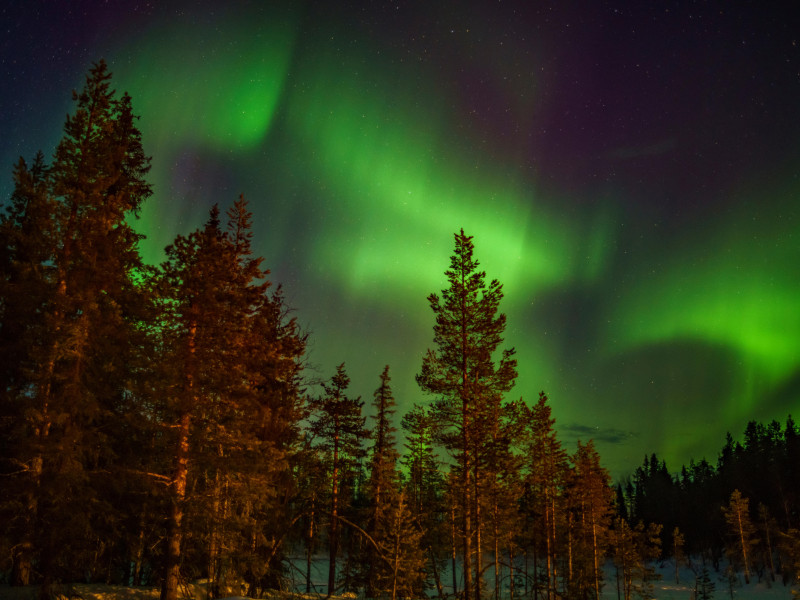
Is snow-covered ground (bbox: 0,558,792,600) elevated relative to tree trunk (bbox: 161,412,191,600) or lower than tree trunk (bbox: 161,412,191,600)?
lower

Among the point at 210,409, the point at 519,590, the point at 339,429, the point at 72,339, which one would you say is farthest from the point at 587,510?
the point at 72,339

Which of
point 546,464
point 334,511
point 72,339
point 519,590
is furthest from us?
point 519,590

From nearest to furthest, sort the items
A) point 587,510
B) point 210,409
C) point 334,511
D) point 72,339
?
1. point 72,339
2. point 210,409
3. point 334,511
4. point 587,510

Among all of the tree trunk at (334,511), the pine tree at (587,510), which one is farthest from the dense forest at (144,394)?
the pine tree at (587,510)

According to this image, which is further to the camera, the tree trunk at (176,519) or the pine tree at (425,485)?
the pine tree at (425,485)

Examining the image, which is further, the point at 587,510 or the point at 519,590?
the point at 519,590

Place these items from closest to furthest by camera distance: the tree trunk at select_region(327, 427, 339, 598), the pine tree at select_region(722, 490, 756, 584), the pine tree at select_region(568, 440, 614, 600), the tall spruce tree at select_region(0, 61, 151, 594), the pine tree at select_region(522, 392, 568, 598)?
the tall spruce tree at select_region(0, 61, 151, 594), the tree trunk at select_region(327, 427, 339, 598), the pine tree at select_region(522, 392, 568, 598), the pine tree at select_region(568, 440, 614, 600), the pine tree at select_region(722, 490, 756, 584)

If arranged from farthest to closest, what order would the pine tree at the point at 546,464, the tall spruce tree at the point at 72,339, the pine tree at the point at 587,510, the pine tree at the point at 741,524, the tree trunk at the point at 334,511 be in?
the pine tree at the point at 741,524 → the pine tree at the point at 587,510 → the pine tree at the point at 546,464 → the tree trunk at the point at 334,511 → the tall spruce tree at the point at 72,339

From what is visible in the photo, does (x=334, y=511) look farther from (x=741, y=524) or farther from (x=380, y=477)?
(x=741, y=524)

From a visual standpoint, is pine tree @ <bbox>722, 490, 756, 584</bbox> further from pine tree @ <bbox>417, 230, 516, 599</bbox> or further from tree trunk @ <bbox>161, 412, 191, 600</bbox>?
tree trunk @ <bbox>161, 412, 191, 600</bbox>

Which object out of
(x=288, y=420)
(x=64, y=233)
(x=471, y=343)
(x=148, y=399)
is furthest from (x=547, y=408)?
(x=64, y=233)

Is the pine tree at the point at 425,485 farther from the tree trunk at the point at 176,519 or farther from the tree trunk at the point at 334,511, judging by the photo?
the tree trunk at the point at 176,519

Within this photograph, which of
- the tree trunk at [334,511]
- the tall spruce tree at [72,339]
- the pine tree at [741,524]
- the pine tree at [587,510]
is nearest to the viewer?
the tall spruce tree at [72,339]

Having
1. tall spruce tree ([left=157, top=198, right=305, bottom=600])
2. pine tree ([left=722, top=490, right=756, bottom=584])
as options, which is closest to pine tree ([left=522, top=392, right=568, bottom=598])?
tall spruce tree ([left=157, top=198, right=305, bottom=600])
